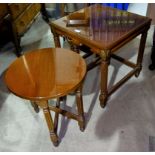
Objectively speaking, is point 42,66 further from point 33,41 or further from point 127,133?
point 33,41

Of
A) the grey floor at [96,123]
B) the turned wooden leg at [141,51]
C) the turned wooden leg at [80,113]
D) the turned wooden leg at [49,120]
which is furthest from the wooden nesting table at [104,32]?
the turned wooden leg at [49,120]

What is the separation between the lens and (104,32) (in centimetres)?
156

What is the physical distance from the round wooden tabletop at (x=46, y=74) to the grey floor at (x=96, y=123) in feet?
1.81

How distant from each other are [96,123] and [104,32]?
70cm

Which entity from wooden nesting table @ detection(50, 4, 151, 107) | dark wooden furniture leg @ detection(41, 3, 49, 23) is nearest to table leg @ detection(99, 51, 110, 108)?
wooden nesting table @ detection(50, 4, 151, 107)

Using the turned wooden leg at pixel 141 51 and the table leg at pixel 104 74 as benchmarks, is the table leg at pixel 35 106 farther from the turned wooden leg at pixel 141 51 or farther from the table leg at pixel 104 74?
the turned wooden leg at pixel 141 51

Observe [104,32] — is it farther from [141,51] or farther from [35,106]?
[35,106]

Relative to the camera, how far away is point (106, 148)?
150 centimetres

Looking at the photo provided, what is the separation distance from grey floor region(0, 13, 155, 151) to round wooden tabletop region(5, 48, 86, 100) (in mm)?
553

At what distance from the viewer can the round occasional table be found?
3.77 feet

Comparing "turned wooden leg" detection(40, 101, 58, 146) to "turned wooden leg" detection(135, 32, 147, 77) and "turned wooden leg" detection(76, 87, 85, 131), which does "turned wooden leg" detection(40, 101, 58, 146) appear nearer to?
"turned wooden leg" detection(76, 87, 85, 131)

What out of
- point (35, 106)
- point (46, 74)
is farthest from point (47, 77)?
point (35, 106)

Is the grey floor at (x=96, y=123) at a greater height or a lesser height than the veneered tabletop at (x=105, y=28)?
lesser

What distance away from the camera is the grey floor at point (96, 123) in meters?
1.53
